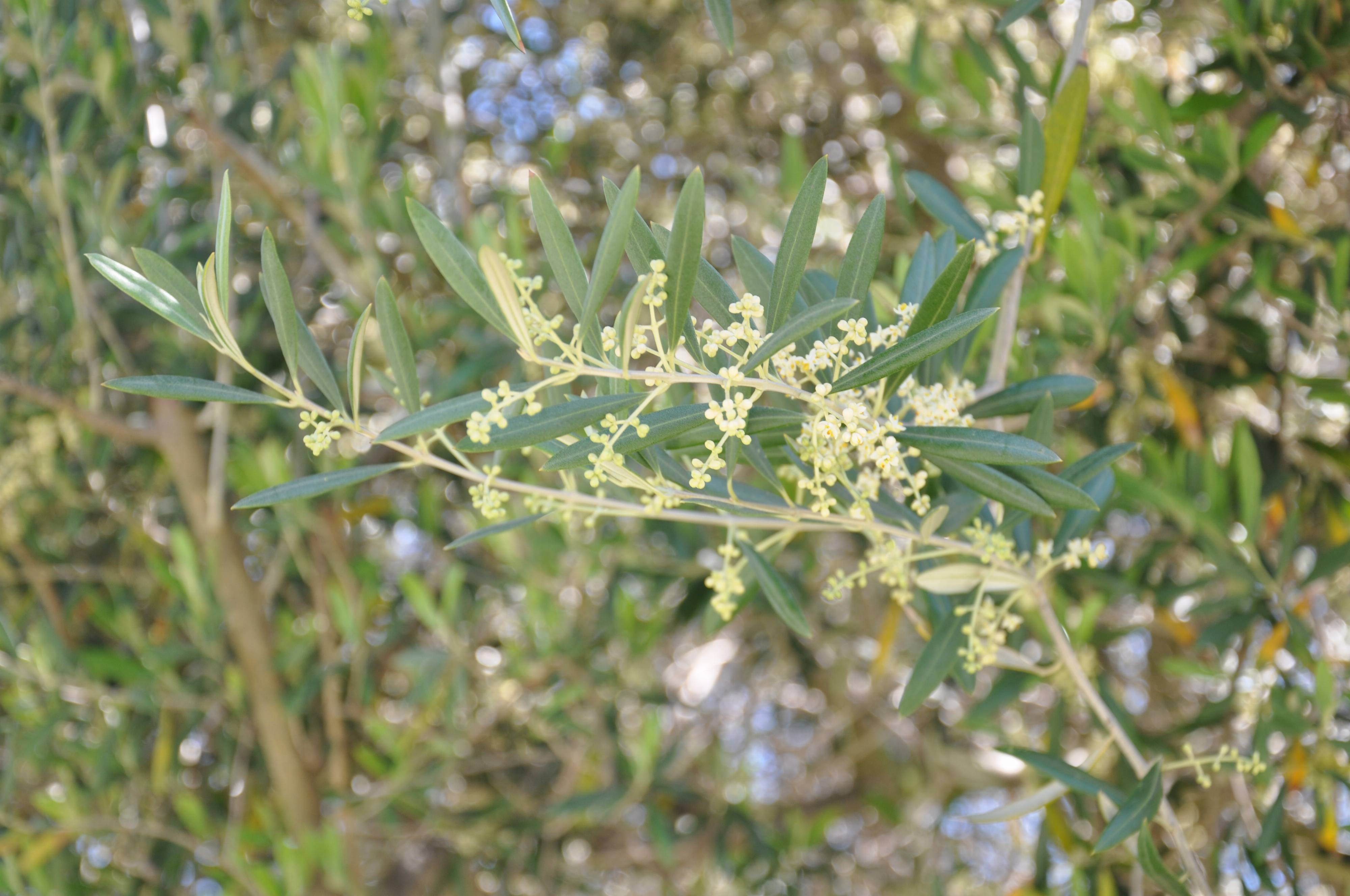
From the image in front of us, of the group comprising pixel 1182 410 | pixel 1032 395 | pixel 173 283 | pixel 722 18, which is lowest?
pixel 1182 410

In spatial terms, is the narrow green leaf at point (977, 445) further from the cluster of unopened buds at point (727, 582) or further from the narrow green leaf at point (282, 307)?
the narrow green leaf at point (282, 307)

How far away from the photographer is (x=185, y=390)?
772mm

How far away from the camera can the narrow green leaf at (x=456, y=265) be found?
70 cm

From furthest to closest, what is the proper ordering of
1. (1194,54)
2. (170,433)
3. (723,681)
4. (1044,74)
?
(723,681) → (1194,54) → (1044,74) → (170,433)

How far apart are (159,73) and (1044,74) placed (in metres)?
1.83

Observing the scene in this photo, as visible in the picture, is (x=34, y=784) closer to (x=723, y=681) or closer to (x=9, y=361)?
(x=9, y=361)

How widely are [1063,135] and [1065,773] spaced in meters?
0.69

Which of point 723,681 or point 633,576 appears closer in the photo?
point 633,576

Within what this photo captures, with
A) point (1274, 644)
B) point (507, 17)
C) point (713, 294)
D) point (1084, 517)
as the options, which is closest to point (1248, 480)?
point (1274, 644)

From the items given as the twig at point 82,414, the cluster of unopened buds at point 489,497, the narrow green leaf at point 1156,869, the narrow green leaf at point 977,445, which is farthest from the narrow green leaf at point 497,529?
the twig at point 82,414

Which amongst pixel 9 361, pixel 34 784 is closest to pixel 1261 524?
pixel 9 361

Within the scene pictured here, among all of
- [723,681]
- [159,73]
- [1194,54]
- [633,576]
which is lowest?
[723,681]

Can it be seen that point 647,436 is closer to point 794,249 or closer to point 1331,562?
point 794,249

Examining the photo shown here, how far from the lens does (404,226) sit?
191cm
